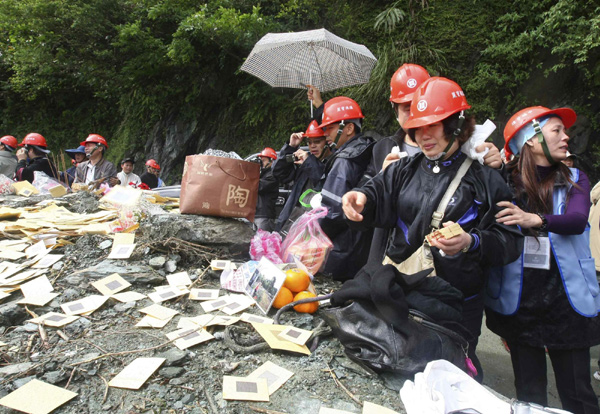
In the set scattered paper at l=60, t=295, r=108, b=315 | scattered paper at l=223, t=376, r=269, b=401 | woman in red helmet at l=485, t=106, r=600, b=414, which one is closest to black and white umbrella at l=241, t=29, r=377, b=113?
woman in red helmet at l=485, t=106, r=600, b=414

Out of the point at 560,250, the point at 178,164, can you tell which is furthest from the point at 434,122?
the point at 178,164

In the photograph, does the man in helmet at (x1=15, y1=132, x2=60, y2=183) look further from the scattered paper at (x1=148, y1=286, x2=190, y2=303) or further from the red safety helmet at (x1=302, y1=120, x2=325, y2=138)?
the scattered paper at (x1=148, y1=286, x2=190, y2=303)

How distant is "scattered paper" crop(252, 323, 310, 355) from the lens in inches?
79.8

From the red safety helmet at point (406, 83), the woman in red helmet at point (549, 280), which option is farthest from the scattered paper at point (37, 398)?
the red safety helmet at point (406, 83)

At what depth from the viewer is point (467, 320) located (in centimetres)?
213

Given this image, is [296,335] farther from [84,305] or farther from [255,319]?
[84,305]

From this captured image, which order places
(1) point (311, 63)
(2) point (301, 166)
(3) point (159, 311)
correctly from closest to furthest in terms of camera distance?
(3) point (159, 311)
(2) point (301, 166)
(1) point (311, 63)

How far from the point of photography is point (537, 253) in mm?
2238

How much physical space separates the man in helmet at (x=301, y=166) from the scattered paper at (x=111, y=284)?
157 centimetres

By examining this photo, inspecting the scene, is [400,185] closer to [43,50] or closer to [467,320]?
[467,320]

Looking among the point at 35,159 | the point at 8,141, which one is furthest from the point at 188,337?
the point at 8,141

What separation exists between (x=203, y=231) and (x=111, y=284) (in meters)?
0.85

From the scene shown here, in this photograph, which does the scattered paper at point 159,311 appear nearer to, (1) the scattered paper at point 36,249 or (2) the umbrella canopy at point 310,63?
(1) the scattered paper at point 36,249

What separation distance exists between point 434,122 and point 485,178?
15.4 inches
